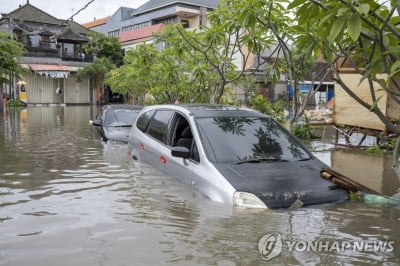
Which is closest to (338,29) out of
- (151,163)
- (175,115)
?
(175,115)

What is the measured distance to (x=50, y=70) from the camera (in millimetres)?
40188

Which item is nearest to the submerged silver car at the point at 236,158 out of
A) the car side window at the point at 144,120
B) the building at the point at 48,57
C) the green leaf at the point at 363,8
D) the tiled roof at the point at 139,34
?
the car side window at the point at 144,120

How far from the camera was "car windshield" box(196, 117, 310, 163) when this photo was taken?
18.4 ft

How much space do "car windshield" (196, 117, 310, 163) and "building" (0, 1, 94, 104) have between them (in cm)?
3683

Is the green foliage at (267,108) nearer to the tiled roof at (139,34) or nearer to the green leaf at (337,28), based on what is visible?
the green leaf at (337,28)

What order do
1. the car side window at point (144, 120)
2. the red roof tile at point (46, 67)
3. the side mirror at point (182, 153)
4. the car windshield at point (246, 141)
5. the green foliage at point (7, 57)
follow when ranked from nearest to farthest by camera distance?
the car windshield at point (246, 141), the side mirror at point (182, 153), the car side window at point (144, 120), the green foliage at point (7, 57), the red roof tile at point (46, 67)

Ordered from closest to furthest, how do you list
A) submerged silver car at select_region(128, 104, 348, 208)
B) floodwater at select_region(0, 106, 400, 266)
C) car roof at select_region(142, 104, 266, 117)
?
floodwater at select_region(0, 106, 400, 266) < submerged silver car at select_region(128, 104, 348, 208) < car roof at select_region(142, 104, 266, 117)

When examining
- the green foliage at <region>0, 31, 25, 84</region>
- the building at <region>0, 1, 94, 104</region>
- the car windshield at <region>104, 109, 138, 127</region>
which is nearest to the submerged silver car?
the car windshield at <region>104, 109, 138, 127</region>

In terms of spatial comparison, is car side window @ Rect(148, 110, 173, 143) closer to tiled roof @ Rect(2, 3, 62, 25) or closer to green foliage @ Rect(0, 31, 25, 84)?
green foliage @ Rect(0, 31, 25, 84)

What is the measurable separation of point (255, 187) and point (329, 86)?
141 feet

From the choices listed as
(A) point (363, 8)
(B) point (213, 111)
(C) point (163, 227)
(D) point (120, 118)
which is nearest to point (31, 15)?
(D) point (120, 118)

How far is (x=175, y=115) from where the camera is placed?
6801 millimetres

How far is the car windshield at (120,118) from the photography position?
12.5 metres

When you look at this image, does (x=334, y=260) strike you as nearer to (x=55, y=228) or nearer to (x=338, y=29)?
(x=338, y=29)
